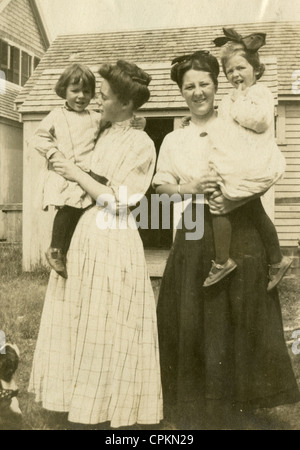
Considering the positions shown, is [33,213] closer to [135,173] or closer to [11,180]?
[11,180]

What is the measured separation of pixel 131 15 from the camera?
303cm

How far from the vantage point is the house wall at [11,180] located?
3.00 m

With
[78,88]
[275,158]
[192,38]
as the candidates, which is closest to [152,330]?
[275,158]

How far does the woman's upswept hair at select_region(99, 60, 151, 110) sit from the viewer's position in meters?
2.65

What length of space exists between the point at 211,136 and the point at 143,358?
42.9 inches

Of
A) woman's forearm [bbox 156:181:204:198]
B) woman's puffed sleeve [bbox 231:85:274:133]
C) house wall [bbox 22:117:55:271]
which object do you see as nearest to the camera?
woman's puffed sleeve [bbox 231:85:274:133]

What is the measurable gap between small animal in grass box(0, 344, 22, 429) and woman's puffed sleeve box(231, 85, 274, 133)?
161 centimetres

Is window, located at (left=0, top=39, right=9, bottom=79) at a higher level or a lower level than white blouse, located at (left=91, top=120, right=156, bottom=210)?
higher

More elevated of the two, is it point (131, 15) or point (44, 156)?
point (131, 15)

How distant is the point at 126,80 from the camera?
2.66m

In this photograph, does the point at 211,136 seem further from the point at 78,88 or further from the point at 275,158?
the point at 78,88

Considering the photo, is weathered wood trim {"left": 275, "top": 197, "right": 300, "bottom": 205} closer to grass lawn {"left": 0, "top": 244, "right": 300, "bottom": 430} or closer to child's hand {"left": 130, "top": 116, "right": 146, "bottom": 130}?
grass lawn {"left": 0, "top": 244, "right": 300, "bottom": 430}

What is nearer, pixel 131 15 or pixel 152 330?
pixel 152 330

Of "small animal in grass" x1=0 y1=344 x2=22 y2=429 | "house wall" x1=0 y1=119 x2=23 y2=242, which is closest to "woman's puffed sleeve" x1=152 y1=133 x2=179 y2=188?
"house wall" x1=0 y1=119 x2=23 y2=242
